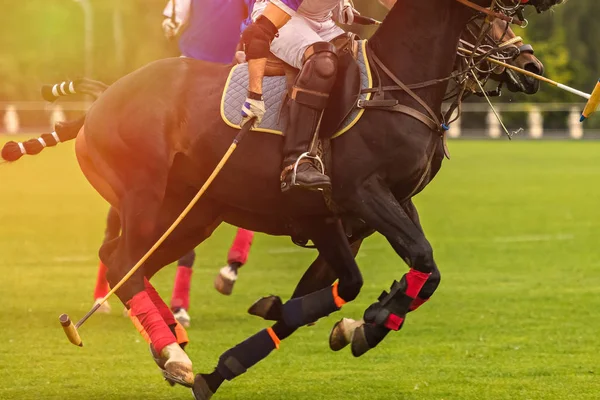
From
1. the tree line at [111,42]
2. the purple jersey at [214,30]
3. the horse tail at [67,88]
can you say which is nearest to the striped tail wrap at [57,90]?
the horse tail at [67,88]

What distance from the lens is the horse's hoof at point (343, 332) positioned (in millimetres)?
7895

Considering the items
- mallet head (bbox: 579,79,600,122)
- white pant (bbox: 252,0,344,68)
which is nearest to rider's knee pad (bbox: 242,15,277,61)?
white pant (bbox: 252,0,344,68)

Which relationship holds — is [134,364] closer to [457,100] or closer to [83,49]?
[457,100]

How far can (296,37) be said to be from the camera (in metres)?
7.89

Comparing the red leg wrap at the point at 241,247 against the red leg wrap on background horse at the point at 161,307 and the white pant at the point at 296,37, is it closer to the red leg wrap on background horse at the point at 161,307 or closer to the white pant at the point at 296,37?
the red leg wrap on background horse at the point at 161,307

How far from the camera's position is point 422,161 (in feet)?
25.0

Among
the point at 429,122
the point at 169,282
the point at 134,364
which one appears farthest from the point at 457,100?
the point at 169,282

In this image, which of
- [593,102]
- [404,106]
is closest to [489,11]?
[404,106]

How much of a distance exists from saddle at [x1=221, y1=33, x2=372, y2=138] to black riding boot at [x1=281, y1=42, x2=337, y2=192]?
123 millimetres

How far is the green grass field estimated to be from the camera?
353 inches

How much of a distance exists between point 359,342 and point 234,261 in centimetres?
373

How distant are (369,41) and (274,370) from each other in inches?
108

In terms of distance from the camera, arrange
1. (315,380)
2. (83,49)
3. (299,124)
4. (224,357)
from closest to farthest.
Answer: (299,124), (224,357), (315,380), (83,49)

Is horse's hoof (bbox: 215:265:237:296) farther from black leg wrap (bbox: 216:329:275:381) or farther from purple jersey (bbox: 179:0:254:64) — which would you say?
black leg wrap (bbox: 216:329:275:381)
